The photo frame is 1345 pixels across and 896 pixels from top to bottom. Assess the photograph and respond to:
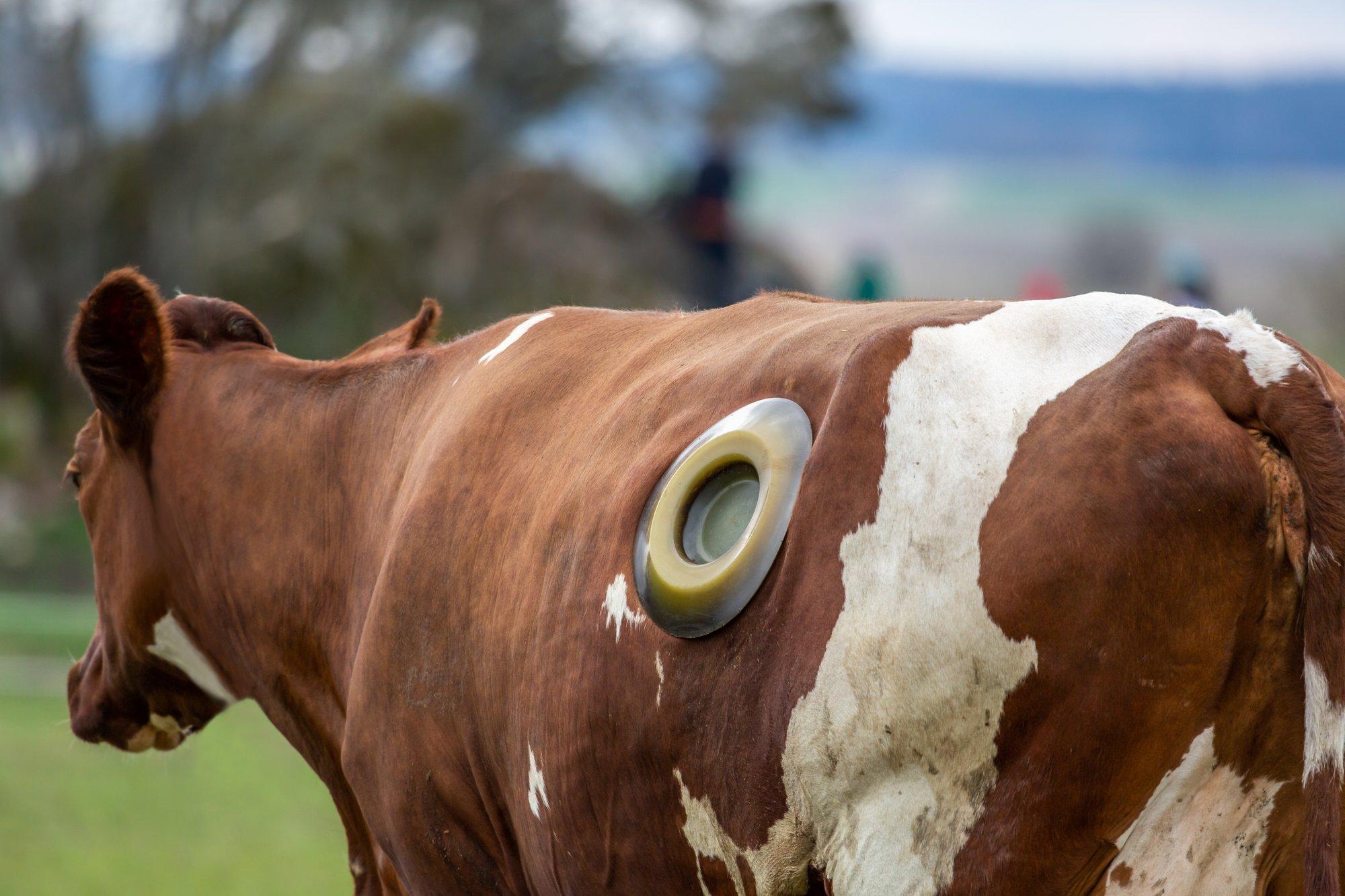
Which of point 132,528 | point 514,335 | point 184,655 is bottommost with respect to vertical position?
point 184,655

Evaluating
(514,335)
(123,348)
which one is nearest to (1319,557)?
(514,335)

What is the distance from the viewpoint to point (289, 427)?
3.48 meters

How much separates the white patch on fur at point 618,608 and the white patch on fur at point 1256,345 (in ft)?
3.09

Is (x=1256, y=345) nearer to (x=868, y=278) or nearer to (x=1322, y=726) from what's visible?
(x=1322, y=726)

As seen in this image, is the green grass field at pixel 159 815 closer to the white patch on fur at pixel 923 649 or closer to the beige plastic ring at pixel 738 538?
the beige plastic ring at pixel 738 538

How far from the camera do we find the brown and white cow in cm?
179

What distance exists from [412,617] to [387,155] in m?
20.9

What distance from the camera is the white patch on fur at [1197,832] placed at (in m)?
1.83

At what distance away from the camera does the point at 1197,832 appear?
1.84 m

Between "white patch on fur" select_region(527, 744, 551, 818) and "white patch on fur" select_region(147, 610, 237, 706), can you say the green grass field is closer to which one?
"white patch on fur" select_region(147, 610, 237, 706)

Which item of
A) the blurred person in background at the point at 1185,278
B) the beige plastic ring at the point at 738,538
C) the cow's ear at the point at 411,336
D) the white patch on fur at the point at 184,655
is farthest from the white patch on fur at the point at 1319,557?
the blurred person in background at the point at 1185,278

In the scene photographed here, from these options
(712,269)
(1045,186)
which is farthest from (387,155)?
(1045,186)

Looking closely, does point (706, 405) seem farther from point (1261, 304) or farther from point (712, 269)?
point (1261, 304)

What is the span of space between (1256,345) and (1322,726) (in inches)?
20.1
